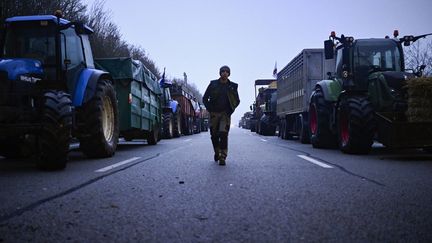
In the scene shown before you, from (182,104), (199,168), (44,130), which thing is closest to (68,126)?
(44,130)

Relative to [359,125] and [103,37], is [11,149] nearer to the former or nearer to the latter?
[359,125]

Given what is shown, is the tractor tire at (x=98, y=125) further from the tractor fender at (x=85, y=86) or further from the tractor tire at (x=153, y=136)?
the tractor tire at (x=153, y=136)

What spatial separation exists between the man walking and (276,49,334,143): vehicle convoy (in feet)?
23.5

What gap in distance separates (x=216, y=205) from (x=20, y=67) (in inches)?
192

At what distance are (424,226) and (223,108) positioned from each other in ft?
18.5

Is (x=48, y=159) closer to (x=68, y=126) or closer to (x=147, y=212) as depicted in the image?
(x=68, y=126)

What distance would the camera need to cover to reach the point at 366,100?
32.4 ft

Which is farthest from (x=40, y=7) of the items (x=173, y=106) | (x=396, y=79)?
(x=396, y=79)

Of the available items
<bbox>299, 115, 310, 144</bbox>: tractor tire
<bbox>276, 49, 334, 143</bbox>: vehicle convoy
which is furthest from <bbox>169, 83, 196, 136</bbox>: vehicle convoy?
<bbox>299, 115, 310, 144</bbox>: tractor tire

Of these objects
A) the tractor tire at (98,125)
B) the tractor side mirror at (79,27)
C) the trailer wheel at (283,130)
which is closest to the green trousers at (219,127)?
the tractor tire at (98,125)

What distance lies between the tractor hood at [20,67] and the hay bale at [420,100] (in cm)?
698

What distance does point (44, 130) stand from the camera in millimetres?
6559

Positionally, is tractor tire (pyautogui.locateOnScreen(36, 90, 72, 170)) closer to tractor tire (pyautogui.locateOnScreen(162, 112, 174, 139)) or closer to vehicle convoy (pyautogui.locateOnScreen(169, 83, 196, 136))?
tractor tire (pyautogui.locateOnScreen(162, 112, 174, 139))

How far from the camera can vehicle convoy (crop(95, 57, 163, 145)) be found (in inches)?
460
